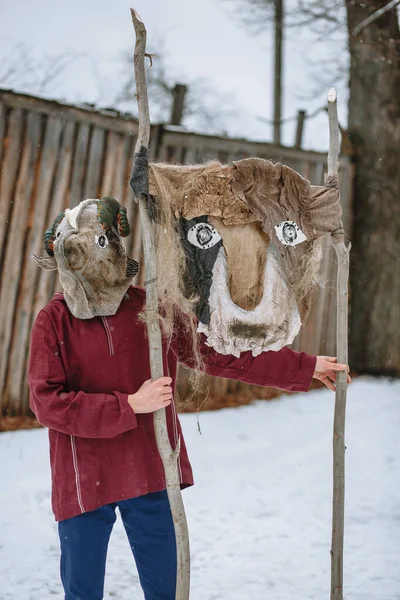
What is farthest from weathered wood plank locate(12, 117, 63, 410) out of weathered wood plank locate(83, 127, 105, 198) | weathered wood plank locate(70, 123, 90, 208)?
weathered wood plank locate(83, 127, 105, 198)

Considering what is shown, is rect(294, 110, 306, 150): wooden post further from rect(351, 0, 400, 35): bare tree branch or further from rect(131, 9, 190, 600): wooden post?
rect(131, 9, 190, 600): wooden post

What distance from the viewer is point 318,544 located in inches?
138

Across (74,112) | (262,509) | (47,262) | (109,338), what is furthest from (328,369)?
(74,112)

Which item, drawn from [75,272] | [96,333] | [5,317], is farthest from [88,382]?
[5,317]

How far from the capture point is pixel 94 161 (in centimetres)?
475

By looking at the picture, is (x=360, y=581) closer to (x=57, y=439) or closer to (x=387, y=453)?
(x=387, y=453)

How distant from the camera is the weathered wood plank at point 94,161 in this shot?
187 inches

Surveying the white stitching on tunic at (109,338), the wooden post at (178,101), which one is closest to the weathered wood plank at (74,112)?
the wooden post at (178,101)

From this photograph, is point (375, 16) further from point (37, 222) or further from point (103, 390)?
point (103, 390)

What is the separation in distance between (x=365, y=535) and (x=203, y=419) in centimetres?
176

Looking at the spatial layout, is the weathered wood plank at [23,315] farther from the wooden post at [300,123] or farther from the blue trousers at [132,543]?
the wooden post at [300,123]

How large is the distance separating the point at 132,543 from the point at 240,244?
1024mm

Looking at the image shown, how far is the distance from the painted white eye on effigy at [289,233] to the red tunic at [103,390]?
14.9 inches

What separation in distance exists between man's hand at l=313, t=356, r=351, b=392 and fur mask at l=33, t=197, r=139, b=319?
0.68m
